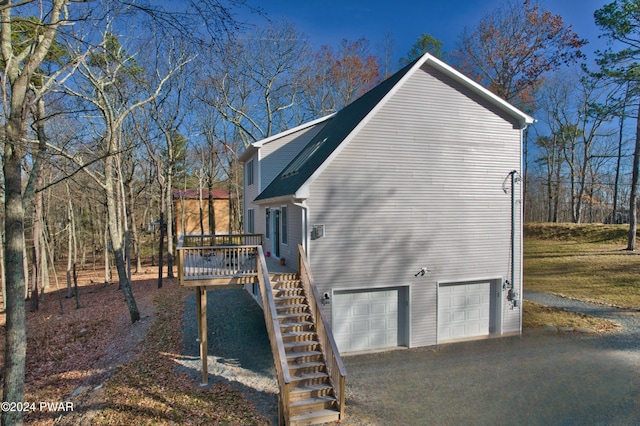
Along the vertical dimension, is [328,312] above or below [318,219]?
below

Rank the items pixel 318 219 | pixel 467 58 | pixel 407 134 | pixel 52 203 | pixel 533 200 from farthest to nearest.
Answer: pixel 533 200 → pixel 52 203 → pixel 467 58 → pixel 407 134 → pixel 318 219

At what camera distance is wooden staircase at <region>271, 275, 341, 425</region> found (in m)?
6.84

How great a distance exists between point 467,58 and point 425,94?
16366mm

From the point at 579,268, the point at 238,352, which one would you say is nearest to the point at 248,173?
the point at 238,352

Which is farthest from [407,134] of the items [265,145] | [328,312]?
[265,145]

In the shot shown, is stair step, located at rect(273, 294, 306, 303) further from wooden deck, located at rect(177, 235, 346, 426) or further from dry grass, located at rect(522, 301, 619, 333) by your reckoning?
dry grass, located at rect(522, 301, 619, 333)

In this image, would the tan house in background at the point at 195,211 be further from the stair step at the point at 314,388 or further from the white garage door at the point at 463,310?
the stair step at the point at 314,388

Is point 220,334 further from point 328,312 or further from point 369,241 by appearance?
point 369,241

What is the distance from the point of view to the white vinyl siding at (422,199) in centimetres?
1005

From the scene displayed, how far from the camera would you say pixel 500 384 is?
27.4ft

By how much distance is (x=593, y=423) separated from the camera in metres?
6.68

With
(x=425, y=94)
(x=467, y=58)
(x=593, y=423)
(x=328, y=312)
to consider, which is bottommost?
(x=593, y=423)

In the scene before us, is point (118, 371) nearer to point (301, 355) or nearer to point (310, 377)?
point (301, 355)

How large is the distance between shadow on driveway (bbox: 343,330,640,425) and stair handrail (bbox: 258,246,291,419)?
4.88 feet
